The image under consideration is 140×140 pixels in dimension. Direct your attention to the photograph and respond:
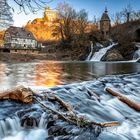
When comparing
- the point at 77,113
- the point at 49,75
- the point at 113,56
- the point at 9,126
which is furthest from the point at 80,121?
the point at 113,56

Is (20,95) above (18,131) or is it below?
above

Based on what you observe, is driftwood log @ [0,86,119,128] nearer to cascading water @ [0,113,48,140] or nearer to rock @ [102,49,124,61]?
cascading water @ [0,113,48,140]

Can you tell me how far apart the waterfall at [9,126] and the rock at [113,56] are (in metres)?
42.6

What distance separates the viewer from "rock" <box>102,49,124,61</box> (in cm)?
5056

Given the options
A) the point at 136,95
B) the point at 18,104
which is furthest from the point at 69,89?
the point at 18,104

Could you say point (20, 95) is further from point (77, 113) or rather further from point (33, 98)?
point (77, 113)

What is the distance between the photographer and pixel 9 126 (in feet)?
27.9

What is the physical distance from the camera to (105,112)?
1052 centimetres

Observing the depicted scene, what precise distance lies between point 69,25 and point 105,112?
2414 inches

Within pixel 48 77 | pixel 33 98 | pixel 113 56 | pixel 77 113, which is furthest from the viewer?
pixel 113 56

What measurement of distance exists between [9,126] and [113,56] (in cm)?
4386

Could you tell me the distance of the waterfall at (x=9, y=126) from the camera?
8.20 meters

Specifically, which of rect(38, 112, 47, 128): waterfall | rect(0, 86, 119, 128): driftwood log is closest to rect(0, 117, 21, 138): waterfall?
rect(38, 112, 47, 128): waterfall

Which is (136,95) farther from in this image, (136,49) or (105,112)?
(136,49)
